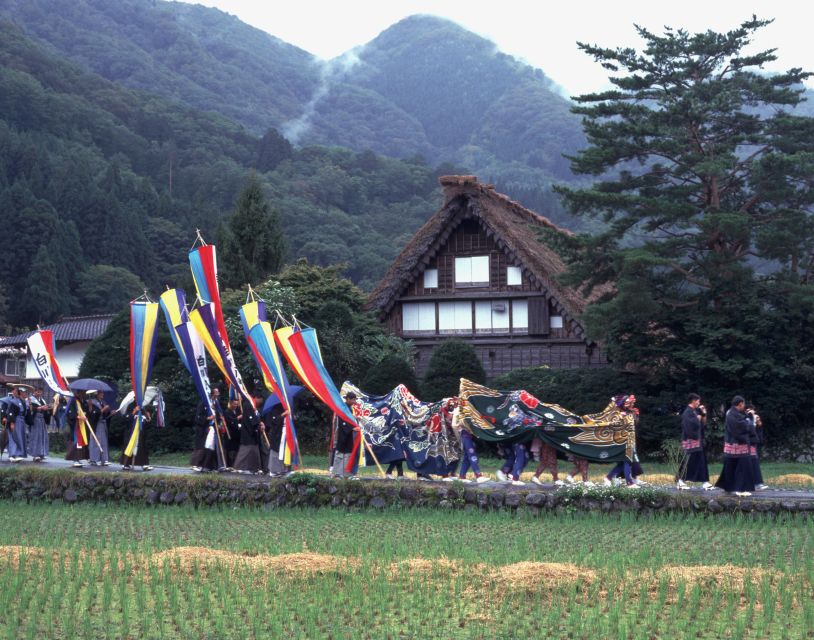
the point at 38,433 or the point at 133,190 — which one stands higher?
the point at 133,190

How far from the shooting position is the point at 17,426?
2584 cm

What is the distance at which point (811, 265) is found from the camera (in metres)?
32.6

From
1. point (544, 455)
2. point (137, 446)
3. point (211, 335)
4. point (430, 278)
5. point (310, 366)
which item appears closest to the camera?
point (544, 455)

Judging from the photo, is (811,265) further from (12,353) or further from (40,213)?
(40,213)

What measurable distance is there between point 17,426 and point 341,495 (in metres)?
9.64

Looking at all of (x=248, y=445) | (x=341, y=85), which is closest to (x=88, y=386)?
(x=248, y=445)

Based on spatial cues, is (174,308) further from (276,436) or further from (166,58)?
(166,58)

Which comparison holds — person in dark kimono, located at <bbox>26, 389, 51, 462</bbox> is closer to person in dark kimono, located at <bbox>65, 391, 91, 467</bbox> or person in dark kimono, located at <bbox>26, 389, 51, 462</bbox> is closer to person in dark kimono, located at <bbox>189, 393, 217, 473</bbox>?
person in dark kimono, located at <bbox>65, 391, 91, 467</bbox>

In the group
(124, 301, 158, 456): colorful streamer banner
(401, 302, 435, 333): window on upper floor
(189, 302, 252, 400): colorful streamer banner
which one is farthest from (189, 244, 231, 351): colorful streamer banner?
(401, 302, 435, 333): window on upper floor

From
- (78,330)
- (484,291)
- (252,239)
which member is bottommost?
(78,330)

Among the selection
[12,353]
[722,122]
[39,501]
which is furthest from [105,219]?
[39,501]

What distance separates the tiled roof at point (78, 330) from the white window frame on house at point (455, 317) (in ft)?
46.7

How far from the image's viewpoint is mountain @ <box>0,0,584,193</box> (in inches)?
5187

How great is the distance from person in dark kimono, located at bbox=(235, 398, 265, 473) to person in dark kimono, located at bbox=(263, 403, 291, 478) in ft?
0.90
